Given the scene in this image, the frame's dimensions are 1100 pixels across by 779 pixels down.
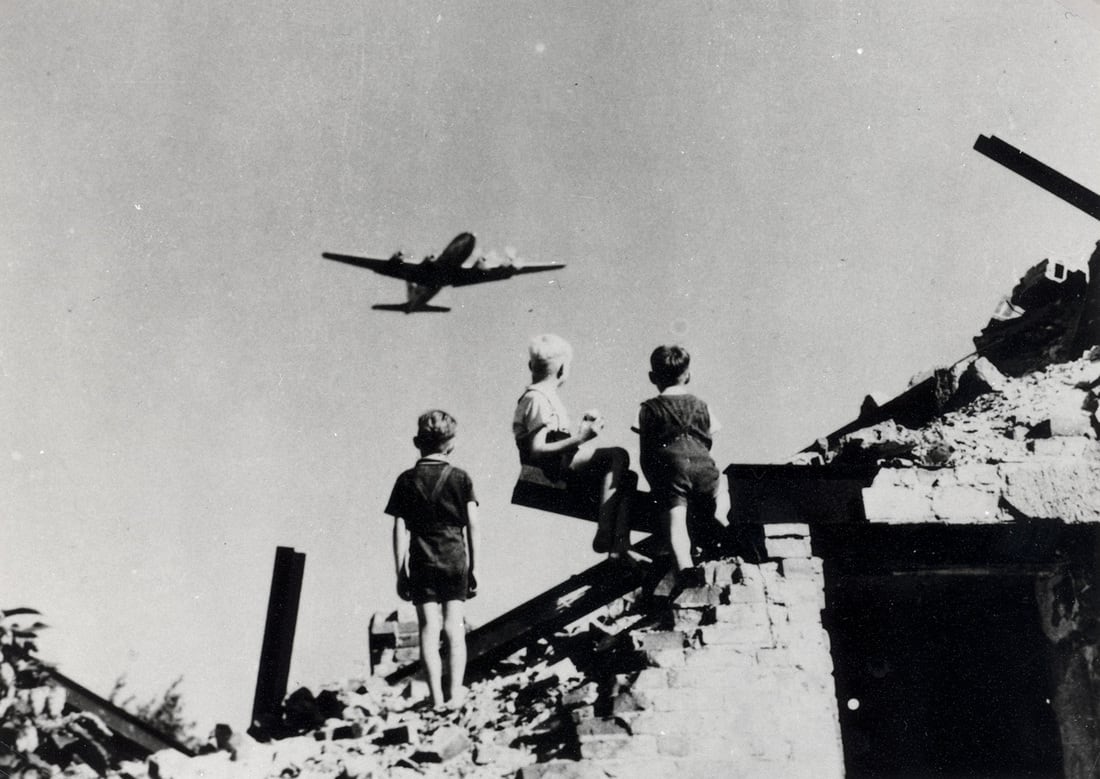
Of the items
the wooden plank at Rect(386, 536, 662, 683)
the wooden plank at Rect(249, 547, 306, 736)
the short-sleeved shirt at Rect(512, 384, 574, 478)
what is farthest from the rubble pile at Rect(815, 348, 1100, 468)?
the wooden plank at Rect(249, 547, 306, 736)

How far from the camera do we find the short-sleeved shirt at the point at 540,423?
4.84 meters

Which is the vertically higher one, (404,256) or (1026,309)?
(404,256)

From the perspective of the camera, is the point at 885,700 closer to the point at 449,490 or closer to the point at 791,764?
the point at 791,764

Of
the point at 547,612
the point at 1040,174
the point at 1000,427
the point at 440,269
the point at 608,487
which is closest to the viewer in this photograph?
the point at 608,487

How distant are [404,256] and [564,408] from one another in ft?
31.9

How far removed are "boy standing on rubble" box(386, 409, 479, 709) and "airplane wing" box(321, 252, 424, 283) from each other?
9.99 meters

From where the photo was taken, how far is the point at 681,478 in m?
4.45

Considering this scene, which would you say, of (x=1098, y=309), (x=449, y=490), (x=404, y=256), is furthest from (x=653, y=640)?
(x=404, y=256)

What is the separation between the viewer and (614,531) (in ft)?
15.4

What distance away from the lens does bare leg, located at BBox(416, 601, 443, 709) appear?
→ 4.41m

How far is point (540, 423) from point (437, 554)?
3.10ft

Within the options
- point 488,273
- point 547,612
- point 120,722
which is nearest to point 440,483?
point 547,612

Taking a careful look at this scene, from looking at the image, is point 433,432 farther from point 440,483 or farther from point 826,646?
point 826,646

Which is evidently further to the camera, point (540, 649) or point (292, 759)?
point (540, 649)
